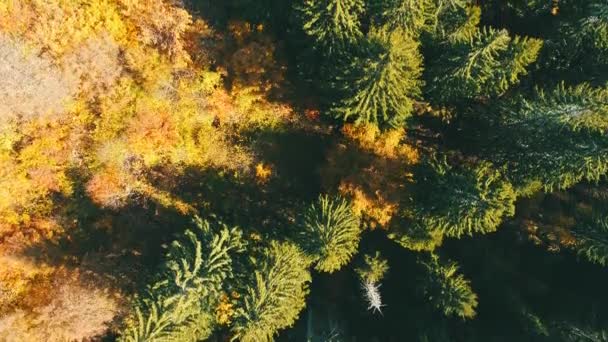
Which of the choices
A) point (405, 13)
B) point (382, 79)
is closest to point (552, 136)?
point (382, 79)

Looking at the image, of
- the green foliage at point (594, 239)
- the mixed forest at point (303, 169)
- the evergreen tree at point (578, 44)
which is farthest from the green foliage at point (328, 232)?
the evergreen tree at point (578, 44)

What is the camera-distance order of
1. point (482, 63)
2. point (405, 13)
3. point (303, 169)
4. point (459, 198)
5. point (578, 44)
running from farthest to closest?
1. point (303, 169)
2. point (578, 44)
3. point (405, 13)
4. point (482, 63)
5. point (459, 198)

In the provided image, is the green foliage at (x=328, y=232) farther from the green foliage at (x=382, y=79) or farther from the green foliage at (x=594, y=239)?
the green foliage at (x=594, y=239)

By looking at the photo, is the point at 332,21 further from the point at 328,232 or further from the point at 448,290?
the point at 448,290

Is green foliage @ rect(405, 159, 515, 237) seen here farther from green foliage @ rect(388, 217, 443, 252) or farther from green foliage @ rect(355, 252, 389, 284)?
green foliage @ rect(355, 252, 389, 284)

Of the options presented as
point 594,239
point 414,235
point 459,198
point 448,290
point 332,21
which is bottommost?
point 448,290

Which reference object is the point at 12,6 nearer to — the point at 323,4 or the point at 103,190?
the point at 103,190

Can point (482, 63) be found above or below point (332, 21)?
below

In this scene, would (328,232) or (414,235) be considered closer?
(328,232)
